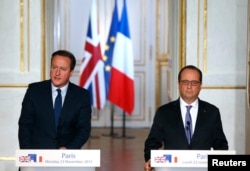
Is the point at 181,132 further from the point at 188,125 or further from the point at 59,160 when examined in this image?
the point at 59,160

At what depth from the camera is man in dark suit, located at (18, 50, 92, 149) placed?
9.54 feet

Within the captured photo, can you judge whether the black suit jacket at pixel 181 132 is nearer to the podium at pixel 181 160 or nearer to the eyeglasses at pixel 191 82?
the eyeglasses at pixel 191 82

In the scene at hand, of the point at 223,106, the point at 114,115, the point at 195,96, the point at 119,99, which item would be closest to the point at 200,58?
the point at 223,106

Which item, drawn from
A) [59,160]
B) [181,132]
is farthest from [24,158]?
[181,132]

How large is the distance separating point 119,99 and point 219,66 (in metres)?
3.49

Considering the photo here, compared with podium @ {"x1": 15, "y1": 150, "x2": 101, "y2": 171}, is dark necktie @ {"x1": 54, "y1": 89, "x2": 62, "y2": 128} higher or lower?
higher

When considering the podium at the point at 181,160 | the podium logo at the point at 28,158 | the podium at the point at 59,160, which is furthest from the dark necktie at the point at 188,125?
the podium logo at the point at 28,158

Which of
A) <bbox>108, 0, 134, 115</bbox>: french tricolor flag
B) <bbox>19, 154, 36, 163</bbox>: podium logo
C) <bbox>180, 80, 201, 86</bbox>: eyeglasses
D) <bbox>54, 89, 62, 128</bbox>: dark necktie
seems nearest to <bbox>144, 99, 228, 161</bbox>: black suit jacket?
<bbox>180, 80, 201, 86</bbox>: eyeglasses

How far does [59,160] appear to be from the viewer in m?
2.25

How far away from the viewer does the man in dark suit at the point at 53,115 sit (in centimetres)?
291

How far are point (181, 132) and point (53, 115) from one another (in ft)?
2.36

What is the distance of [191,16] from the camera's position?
17.1ft

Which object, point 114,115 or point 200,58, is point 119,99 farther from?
point 200,58

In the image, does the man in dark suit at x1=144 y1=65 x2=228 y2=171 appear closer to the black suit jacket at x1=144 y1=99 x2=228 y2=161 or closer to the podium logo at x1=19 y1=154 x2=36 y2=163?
the black suit jacket at x1=144 y1=99 x2=228 y2=161
